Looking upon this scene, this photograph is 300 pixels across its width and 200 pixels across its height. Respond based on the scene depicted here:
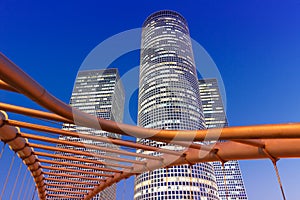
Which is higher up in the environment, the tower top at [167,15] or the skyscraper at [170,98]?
the tower top at [167,15]

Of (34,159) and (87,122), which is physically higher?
(34,159)

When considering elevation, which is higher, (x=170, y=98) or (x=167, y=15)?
(x=167, y=15)

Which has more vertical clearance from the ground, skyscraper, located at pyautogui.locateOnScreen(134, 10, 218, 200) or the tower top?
the tower top

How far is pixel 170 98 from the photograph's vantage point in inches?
5094

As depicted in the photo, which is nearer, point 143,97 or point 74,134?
point 74,134

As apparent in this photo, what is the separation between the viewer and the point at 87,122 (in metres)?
6.45

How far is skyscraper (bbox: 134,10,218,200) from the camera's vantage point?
102688 mm

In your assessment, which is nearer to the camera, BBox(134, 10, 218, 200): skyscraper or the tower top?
BBox(134, 10, 218, 200): skyscraper

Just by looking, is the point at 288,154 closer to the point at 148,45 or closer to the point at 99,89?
the point at 148,45

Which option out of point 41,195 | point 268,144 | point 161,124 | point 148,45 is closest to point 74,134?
point 268,144

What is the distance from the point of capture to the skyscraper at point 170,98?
102688 millimetres

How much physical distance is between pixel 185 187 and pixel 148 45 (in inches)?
4171

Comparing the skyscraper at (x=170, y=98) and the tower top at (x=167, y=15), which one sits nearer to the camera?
the skyscraper at (x=170, y=98)

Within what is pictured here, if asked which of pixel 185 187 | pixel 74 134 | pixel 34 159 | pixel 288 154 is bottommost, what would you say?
pixel 288 154
